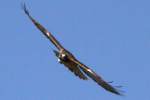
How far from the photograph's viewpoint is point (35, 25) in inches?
1574

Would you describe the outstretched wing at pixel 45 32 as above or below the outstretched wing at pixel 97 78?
above

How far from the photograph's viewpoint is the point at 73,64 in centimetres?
3900

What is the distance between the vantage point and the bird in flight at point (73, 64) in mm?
38125

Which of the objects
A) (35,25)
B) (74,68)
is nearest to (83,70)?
(74,68)

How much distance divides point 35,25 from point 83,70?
3.56m

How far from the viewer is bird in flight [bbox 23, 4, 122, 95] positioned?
38125 mm

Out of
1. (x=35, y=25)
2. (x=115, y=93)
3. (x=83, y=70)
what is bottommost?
(x=115, y=93)

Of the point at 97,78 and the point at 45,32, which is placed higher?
the point at 45,32

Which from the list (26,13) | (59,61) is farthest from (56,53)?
(26,13)

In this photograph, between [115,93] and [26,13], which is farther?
[26,13]

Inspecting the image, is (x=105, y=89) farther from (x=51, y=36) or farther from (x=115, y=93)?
(x=51, y=36)

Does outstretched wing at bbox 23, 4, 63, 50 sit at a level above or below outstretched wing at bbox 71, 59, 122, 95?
above

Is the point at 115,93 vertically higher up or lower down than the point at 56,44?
lower down

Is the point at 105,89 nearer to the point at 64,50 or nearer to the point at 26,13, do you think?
the point at 64,50
